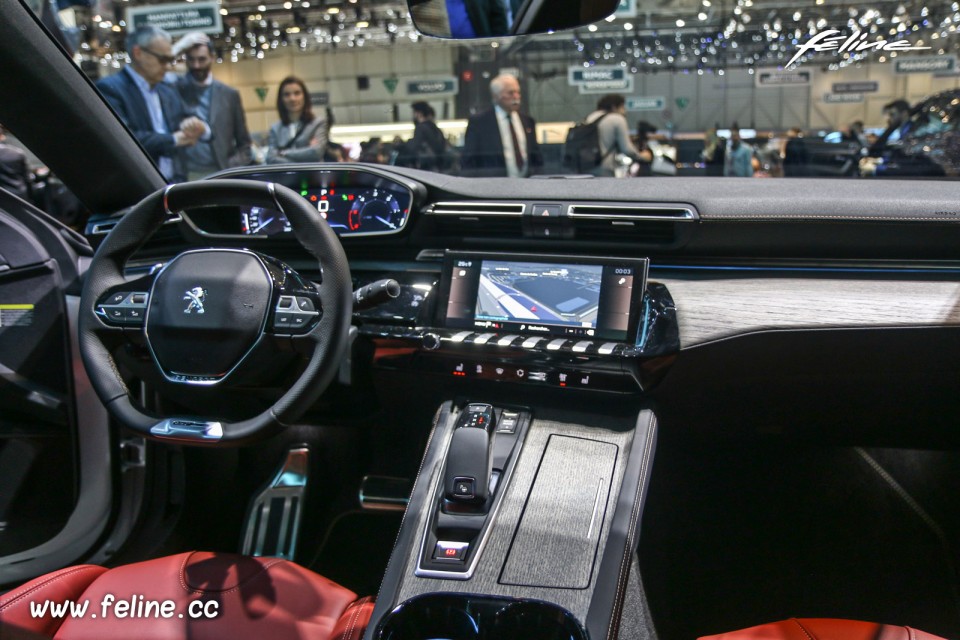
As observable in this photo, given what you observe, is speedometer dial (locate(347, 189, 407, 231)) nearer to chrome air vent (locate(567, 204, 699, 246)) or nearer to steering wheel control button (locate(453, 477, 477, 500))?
chrome air vent (locate(567, 204, 699, 246))

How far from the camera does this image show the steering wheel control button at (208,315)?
1534 mm

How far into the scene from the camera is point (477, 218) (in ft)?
7.05

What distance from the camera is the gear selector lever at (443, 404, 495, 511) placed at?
165cm

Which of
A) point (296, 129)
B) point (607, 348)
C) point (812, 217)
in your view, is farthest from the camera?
point (296, 129)

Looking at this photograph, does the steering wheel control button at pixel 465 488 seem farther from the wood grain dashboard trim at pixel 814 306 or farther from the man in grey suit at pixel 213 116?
the man in grey suit at pixel 213 116

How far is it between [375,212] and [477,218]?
33 centimetres

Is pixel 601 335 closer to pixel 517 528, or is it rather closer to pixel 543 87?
pixel 517 528

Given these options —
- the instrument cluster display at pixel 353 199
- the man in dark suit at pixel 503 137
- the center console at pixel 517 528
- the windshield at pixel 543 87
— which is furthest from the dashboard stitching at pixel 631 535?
the man in dark suit at pixel 503 137

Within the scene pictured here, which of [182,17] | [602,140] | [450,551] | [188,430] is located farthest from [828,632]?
[182,17]

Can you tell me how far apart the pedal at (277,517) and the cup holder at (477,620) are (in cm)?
97

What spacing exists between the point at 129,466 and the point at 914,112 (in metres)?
4.03

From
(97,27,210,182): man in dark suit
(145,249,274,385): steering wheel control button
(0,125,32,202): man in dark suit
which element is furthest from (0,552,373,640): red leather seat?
(0,125,32,202): man in dark suit

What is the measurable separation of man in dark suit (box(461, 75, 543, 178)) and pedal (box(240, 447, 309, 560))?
192 centimetres

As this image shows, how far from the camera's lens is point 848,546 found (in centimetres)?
235
